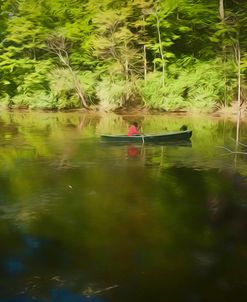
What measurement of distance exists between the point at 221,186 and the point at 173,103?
24094mm

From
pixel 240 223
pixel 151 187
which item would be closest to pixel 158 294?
pixel 240 223

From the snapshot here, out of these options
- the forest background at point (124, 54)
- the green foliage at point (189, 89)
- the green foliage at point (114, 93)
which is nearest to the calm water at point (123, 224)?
the green foliage at point (189, 89)

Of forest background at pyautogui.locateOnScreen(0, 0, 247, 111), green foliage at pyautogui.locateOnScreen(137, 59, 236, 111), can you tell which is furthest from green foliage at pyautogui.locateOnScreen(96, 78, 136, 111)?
green foliage at pyautogui.locateOnScreen(137, 59, 236, 111)

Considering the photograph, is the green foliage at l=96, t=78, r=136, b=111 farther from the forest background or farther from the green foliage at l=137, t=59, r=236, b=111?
the green foliage at l=137, t=59, r=236, b=111

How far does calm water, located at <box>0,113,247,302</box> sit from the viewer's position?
26.0 feet

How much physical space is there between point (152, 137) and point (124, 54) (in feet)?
61.7

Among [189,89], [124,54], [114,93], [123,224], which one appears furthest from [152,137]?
[124,54]

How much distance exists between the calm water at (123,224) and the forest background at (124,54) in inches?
690

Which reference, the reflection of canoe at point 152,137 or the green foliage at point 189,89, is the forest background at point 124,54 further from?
the reflection of canoe at point 152,137

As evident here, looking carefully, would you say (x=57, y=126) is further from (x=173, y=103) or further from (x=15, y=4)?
(x=15, y=4)

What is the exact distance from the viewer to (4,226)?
10.9 meters

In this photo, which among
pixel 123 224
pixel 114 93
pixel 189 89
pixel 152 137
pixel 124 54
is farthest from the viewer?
pixel 114 93

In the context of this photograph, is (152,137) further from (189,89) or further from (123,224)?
(189,89)

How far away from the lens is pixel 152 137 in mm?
22312
